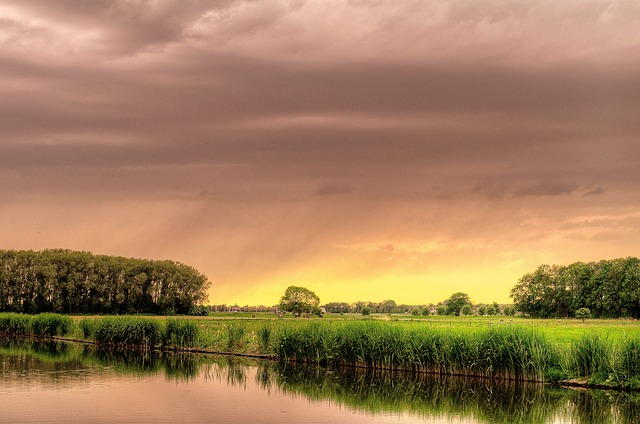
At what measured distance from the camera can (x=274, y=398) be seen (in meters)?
27.7

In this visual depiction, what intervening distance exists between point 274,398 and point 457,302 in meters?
136

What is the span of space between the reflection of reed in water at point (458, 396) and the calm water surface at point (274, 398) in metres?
0.03

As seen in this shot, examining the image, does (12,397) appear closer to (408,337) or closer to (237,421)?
(237,421)

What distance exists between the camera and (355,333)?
3775 centimetres

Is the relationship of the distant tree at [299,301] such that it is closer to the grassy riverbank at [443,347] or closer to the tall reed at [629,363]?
the grassy riverbank at [443,347]

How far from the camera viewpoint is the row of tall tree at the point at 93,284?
115312 millimetres

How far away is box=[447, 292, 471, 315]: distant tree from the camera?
502 ft

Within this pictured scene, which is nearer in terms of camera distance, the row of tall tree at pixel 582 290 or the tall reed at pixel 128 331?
the tall reed at pixel 128 331

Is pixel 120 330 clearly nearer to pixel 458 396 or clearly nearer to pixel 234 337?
pixel 234 337

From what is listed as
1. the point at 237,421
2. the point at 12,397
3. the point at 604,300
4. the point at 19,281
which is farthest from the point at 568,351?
the point at 19,281

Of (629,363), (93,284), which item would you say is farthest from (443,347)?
(93,284)

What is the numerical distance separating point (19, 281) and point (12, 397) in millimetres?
95649

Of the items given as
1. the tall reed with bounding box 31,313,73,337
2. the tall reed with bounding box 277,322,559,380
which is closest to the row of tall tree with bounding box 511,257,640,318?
the tall reed with bounding box 31,313,73,337

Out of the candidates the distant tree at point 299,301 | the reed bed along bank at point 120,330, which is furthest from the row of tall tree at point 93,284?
the reed bed along bank at point 120,330
